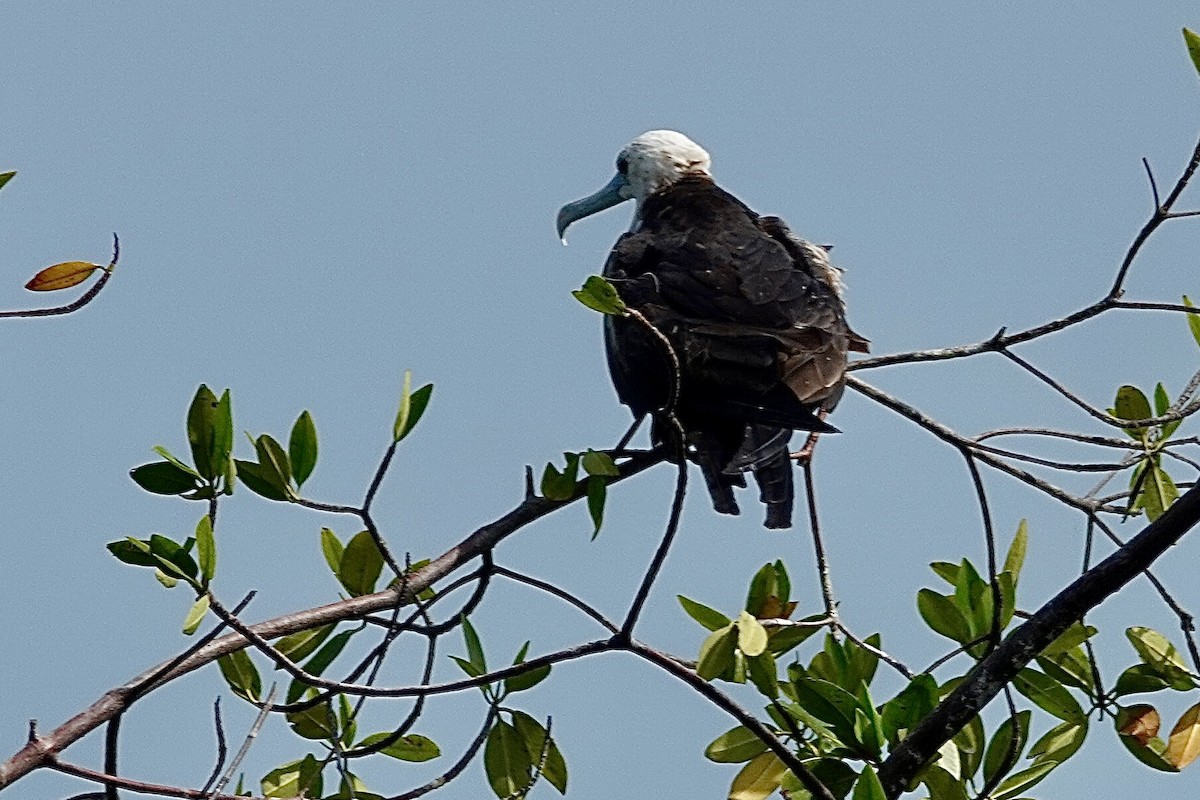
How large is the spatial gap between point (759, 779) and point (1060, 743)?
486mm

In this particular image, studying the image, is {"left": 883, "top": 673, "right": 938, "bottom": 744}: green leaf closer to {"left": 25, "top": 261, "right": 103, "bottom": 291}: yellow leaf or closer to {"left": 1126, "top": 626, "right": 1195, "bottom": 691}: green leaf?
{"left": 1126, "top": 626, "right": 1195, "bottom": 691}: green leaf

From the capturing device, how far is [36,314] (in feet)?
7.06

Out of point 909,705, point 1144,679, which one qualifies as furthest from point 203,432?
point 1144,679

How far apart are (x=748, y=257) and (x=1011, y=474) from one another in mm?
1065

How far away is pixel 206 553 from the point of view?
89.2 inches

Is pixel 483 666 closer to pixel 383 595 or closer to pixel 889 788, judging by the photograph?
pixel 383 595

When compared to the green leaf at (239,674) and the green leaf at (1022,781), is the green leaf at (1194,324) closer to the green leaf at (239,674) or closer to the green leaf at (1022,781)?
the green leaf at (1022,781)

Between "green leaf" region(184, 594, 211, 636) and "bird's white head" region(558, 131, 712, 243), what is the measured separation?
334 cm

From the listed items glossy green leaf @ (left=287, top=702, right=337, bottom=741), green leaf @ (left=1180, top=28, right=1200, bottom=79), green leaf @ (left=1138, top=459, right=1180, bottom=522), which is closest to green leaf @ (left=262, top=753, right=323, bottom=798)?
glossy green leaf @ (left=287, top=702, right=337, bottom=741)

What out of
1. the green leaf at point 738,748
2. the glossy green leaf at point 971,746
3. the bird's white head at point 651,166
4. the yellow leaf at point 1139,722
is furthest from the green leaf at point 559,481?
the bird's white head at point 651,166

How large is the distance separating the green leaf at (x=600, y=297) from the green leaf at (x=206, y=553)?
2.06 ft

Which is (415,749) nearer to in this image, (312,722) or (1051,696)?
(312,722)

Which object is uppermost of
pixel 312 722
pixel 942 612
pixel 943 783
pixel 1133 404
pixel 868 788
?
pixel 1133 404

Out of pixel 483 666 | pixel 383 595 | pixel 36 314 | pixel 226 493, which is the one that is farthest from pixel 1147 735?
pixel 36 314
